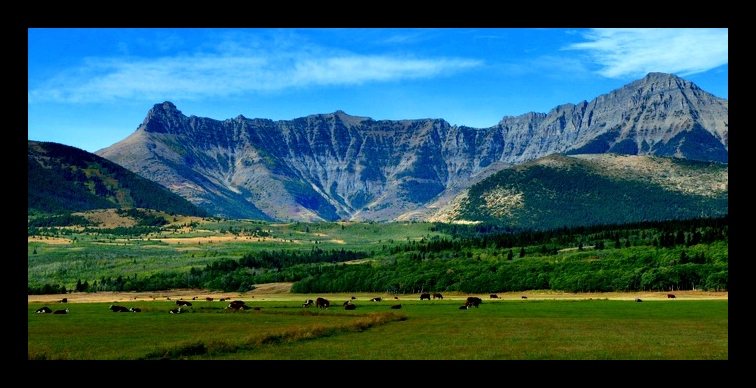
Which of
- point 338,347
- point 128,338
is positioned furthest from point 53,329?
point 338,347

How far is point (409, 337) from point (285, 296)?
94990 mm

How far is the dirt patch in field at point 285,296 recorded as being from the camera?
355 feet

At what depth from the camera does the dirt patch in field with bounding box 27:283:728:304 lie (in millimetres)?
108306

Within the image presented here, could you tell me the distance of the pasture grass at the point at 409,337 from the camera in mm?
36500

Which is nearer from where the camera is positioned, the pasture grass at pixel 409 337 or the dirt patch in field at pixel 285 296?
the pasture grass at pixel 409 337

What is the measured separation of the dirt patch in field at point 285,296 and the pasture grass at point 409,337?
37184 millimetres

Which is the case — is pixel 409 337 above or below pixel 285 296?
above

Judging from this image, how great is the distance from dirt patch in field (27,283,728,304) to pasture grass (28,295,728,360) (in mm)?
37184

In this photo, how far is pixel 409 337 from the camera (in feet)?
155

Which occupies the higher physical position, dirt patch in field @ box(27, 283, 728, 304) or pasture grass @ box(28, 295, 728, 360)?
pasture grass @ box(28, 295, 728, 360)

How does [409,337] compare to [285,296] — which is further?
[285,296]

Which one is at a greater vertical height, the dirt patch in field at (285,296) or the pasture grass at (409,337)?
the pasture grass at (409,337)

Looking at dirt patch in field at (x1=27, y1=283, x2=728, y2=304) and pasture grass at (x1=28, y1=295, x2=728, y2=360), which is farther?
dirt patch in field at (x1=27, y1=283, x2=728, y2=304)

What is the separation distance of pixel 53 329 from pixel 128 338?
12947 mm
